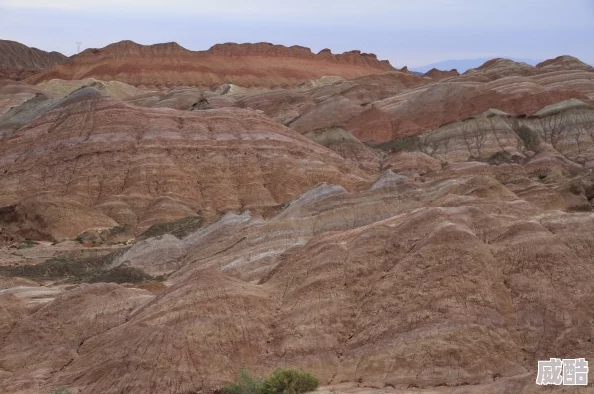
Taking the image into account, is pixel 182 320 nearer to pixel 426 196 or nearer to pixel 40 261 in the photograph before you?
pixel 426 196

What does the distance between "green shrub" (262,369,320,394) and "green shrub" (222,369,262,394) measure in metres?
0.19

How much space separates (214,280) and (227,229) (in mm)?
15747

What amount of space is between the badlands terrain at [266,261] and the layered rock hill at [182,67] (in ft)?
314

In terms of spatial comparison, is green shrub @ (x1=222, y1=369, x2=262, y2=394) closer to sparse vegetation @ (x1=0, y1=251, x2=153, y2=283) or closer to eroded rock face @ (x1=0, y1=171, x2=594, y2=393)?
eroded rock face @ (x1=0, y1=171, x2=594, y2=393)

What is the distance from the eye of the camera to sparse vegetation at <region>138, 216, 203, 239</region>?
47.7 m

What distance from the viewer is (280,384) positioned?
67.6 ft

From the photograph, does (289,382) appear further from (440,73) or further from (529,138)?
(440,73)

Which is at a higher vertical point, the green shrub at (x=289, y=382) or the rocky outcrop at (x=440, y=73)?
the rocky outcrop at (x=440, y=73)

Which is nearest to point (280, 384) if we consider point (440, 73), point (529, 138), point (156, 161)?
point (156, 161)

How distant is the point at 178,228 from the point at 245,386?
29.4 meters

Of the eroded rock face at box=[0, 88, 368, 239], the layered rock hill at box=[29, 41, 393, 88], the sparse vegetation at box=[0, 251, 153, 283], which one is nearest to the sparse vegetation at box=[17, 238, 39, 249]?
the eroded rock face at box=[0, 88, 368, 239]

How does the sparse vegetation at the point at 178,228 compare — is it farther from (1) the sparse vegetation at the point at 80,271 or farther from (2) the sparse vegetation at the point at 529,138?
(2) the sparse vegetation at the point at 529,138

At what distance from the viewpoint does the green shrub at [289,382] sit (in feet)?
66.8

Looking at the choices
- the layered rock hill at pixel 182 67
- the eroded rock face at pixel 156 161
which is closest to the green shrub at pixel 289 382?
the eroded rock face at pixel 156 161
